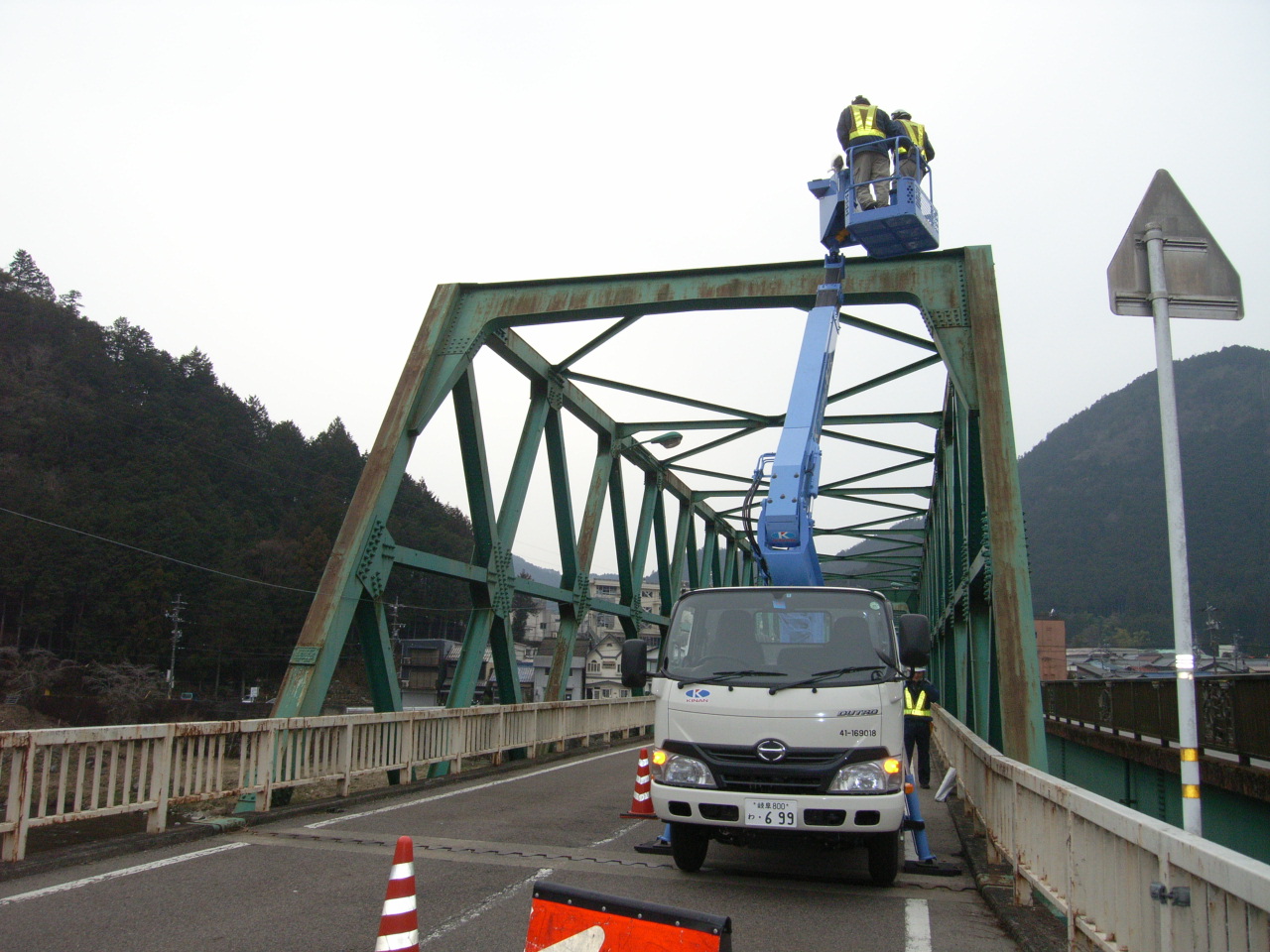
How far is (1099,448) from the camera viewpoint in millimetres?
161250

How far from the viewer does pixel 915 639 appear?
6523mm

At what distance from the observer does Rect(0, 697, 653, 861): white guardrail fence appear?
21.8ft

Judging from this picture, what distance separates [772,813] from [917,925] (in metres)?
1.07

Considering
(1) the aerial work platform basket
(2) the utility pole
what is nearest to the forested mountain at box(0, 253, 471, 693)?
(2) the utility pole

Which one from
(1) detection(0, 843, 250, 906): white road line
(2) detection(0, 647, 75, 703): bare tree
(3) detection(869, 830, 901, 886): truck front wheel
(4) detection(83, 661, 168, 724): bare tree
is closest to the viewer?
(1) detection(0, 843, 250, 906): white road line

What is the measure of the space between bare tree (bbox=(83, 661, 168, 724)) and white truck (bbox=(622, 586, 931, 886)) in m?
55.2

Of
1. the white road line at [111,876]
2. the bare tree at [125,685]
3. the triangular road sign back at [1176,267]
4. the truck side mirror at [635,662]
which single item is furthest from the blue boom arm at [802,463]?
the bare tree at [125,685]

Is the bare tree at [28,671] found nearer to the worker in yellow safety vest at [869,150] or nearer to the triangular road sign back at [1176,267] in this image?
the worker in yellow safety vest at [869,150]

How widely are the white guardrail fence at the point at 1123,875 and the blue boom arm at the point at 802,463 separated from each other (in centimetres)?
355

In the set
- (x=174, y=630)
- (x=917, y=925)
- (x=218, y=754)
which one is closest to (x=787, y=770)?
(x=917, y=925)

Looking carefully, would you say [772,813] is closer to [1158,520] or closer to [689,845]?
[689,845]

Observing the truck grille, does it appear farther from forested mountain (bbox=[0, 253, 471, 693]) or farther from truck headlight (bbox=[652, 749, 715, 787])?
forested mountain (bbox=[0, 253, 471, 693])

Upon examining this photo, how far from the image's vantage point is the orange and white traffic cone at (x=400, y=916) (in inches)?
143

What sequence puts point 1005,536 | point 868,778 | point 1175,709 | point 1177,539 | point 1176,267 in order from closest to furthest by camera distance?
point 1177,539 < point 1176,267 < point 868,778 < point 1005,536 < point 1175,709
